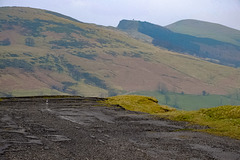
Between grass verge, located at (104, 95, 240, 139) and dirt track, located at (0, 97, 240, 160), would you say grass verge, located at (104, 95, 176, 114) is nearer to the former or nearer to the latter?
grass verge, located at (104, 95, 240, 139)

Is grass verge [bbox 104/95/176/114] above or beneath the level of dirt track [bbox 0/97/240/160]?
beneath

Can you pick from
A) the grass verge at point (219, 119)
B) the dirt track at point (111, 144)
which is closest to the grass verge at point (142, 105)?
the grass verge at point (219, 119)

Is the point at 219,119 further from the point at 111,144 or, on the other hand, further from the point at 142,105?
the point at 142,105

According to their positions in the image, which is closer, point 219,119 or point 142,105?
point 219,119

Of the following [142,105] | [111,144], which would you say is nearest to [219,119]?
[111,144]

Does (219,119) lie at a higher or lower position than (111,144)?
lower

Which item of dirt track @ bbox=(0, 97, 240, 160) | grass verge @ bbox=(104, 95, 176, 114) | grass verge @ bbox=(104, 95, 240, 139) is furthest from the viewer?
grass verge @ bbox=(104, 95, 176, 114)

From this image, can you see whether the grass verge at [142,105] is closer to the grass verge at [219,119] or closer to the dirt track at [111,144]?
the grass verge at [219,119]

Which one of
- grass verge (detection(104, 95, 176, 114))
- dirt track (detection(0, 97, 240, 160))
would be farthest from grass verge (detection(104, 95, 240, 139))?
grass verge (detection(104, 95, 176, 114))

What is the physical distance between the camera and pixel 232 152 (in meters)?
18.3

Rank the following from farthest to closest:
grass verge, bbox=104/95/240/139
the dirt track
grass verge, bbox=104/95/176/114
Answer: grass verge, bbox=104/95/176/114
grass verge, bbox=104/95/240/139
the dirt track

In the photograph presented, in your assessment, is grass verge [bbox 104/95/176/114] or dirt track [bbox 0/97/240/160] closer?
dirt track [bbox 0/97/240/160]

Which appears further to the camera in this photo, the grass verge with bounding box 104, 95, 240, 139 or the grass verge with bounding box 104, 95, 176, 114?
the grass verge with bounding box 104, 95, 176, 114

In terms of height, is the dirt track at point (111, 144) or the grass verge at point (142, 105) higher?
the dirt track at point (111, 144)
